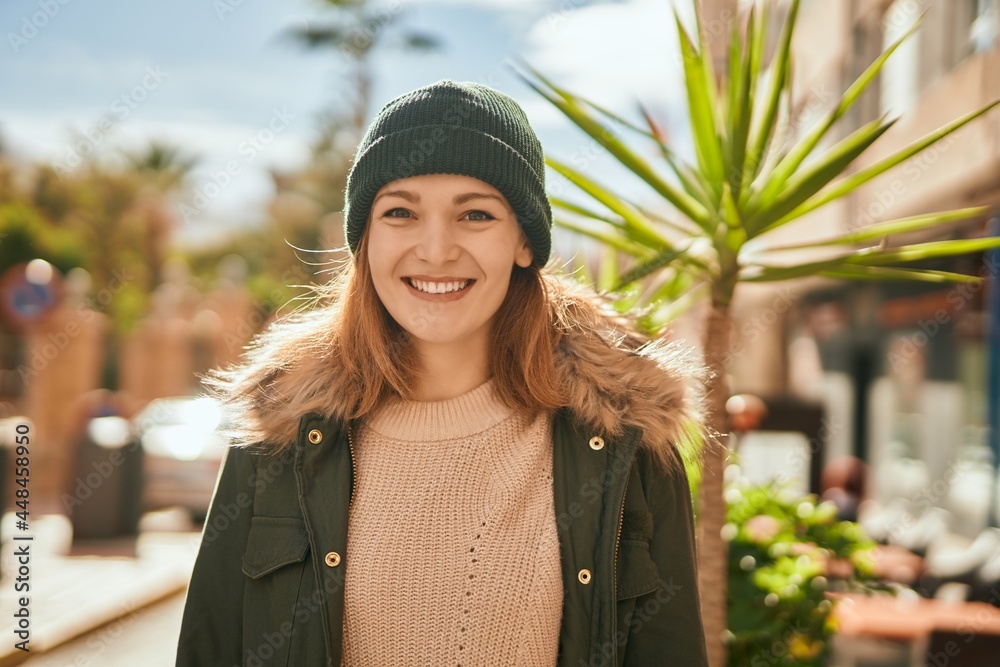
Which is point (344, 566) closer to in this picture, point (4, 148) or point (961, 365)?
point (961, 365)

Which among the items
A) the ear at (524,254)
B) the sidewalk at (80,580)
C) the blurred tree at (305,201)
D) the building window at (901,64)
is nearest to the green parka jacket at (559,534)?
the ear at (524,254)

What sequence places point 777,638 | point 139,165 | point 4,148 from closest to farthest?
1. point 777,638
2. point 4,148
3. point 139,165

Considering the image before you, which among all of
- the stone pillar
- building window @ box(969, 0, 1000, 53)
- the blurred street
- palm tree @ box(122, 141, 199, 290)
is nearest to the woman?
the blurred street

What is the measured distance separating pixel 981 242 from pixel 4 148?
37078 millimetres

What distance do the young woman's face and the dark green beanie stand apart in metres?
0.04

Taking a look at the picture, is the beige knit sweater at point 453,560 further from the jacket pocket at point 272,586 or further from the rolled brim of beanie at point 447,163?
the rolled brim of beanie at point 447,163

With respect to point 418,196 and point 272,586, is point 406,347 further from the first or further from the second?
point 272,586

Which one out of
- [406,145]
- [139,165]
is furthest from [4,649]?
[139,165]

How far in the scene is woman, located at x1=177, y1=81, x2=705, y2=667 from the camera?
6.73 ft

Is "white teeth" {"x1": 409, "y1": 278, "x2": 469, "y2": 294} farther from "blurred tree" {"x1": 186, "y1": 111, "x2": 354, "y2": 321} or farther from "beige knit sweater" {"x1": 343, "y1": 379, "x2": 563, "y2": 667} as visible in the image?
"blurred tree" {"x1": 186, "y1": 111, "x2": 354, "y2": 321}

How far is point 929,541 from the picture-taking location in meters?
6.93

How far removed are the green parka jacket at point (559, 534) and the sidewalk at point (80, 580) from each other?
227 cm

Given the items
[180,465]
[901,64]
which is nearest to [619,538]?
[180,465]

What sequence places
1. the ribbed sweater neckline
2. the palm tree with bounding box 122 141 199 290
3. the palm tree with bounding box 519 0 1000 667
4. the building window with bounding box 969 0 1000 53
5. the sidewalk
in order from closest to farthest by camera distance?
the ribbed sweater neckline < the palm tree with bounding box 519 0 1000 667 < the sidewalk < the building window with bounding box 969 0 1000 53 < the palm tree with bounding box 122 141 199 290
